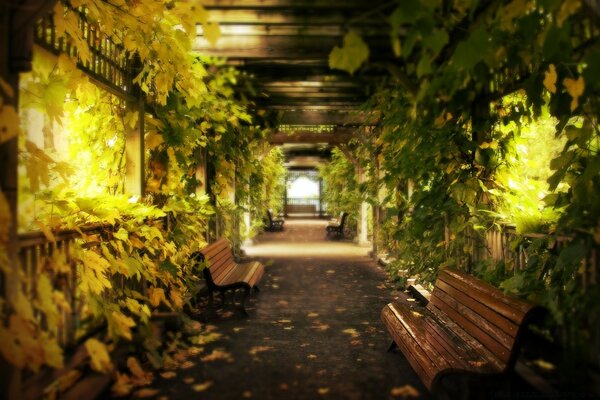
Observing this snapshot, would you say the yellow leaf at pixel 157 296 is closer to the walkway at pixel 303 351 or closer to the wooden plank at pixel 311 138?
the walkway at pixel 303 351

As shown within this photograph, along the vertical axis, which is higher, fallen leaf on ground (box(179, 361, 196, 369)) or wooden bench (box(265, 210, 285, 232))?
wooden bench (box(265, 210, 285, 232))

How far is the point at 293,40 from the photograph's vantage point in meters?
5.83

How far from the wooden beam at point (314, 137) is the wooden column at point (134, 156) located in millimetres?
9593

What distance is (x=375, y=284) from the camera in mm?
7867

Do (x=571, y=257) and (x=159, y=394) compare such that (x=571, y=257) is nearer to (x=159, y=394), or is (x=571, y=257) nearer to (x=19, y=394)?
(x=159, y=394)

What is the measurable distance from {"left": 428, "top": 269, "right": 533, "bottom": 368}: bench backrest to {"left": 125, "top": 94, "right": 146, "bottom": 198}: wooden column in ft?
10.8

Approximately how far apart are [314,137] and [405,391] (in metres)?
11.9

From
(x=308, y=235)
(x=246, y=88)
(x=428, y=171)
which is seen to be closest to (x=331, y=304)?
(x=428, y=171)

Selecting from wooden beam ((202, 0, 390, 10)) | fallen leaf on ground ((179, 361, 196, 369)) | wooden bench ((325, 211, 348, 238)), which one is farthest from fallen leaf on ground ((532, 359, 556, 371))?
wooden bench ((325, 211, 348, 238))

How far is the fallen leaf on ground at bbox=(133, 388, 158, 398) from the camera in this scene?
131 inches

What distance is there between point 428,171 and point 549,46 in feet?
10.5

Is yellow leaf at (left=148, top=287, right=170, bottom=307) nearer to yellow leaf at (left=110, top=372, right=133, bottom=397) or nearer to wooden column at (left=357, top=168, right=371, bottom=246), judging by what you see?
yellow leaf at (left=110, top=372, right=133, bottom=397)

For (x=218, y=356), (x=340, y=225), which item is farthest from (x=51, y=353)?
(x=340, y=225)

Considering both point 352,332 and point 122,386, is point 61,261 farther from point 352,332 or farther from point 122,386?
point 352,332
